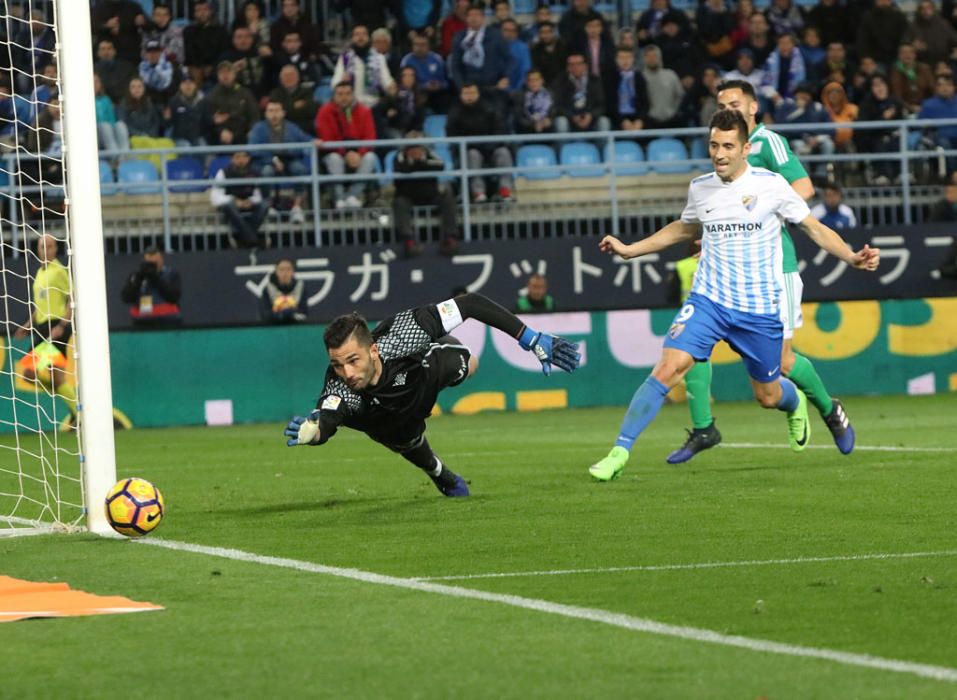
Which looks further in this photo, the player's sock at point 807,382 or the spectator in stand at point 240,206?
the spectator in stand at point 240,206

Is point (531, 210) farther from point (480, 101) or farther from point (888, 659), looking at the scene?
point (888, 659)

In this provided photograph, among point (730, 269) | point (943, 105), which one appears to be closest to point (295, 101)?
point (943, 105)

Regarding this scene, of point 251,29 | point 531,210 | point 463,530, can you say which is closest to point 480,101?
point 531,210

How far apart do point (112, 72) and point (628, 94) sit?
20.6 ft

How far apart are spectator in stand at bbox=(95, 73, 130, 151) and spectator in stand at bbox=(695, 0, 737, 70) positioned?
7462 mm

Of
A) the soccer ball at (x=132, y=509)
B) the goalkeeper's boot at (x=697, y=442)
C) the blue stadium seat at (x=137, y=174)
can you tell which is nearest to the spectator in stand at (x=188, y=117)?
the blue stadium seat at (x=137, y=174)

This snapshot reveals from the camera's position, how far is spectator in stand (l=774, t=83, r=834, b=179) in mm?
21594

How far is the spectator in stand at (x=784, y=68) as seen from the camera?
73.0 ft

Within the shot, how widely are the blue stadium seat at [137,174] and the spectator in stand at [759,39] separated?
772cm

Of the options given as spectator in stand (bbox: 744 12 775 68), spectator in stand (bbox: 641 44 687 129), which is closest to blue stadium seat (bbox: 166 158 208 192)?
spectator in stand (bbox: 641 44 687 129)

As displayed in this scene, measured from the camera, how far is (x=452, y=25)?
74.9 ft

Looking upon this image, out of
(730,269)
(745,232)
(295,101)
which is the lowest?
(730,269)

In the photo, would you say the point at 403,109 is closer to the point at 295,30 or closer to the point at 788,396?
the point at 295,30

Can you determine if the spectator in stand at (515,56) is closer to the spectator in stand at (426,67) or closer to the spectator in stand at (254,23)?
the spectator in stand at (426,67)
